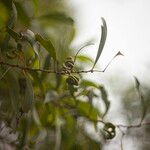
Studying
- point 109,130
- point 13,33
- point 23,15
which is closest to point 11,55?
point 13,33

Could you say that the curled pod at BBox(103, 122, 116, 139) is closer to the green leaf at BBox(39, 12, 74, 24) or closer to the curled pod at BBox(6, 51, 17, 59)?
the green leaf at BBox(39, 12, 74, 24)

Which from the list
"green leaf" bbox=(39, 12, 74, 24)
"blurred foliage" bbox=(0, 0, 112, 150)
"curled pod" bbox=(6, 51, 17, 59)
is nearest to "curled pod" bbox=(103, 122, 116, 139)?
"blurred foliage" bbox=(0, 0, 112, 150)

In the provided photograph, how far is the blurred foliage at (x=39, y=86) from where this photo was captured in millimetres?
970

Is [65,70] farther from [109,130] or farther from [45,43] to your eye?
[109,130]

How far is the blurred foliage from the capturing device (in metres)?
0.97

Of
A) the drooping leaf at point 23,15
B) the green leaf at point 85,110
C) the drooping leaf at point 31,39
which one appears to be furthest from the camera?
the green leaf at point 85,110

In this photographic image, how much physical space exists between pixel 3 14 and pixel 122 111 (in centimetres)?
120

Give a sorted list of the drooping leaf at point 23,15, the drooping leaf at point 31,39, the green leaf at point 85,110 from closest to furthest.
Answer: the drooping leaf at point 31,39 < the drooping leaf at point 23,15 < the green leaf at point 85,110

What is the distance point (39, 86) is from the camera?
4.08 ft

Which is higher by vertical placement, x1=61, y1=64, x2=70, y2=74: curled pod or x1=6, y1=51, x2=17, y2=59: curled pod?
x1=61, y1=64, x2=70, y2=74: curled pod

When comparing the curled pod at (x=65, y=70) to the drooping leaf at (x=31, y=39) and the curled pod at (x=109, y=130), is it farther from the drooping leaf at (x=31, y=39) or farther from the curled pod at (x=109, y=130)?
the curled pod at (x=109, y=130)

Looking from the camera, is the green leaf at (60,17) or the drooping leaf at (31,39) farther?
the green leaf at (60,17)

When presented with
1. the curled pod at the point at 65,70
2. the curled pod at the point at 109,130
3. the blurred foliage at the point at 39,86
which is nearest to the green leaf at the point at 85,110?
the blurred foliage at the point at 39,86

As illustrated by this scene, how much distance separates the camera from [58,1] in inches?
93.9
